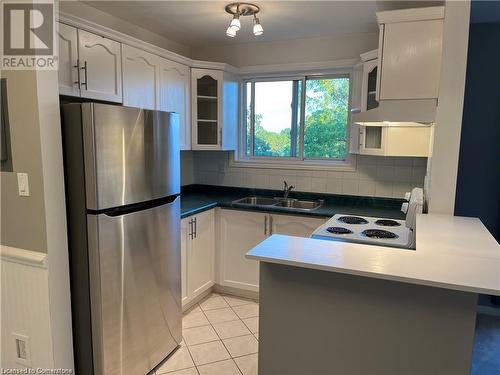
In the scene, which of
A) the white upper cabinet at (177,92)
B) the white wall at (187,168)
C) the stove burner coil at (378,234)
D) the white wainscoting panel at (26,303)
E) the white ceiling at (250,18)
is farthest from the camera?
the white wall at (187,168)

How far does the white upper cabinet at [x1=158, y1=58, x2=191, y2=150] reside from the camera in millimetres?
2936

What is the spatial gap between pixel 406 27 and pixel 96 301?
2243mm

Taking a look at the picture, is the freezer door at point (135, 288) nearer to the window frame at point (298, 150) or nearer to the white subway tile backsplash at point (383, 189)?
the window frame at point (298, 150)

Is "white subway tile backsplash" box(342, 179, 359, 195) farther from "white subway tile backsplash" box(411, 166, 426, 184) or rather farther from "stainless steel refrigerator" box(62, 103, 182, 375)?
"stainless steel refrigerator" box(62, 103, 182, 375)

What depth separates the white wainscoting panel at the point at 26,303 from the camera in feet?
5.90

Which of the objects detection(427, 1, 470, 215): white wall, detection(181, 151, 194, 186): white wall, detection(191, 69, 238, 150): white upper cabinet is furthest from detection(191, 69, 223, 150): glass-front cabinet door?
detection(427, 1, 470, 215): white wall

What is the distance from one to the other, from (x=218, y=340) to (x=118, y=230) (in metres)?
1.22

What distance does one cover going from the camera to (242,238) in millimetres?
3148

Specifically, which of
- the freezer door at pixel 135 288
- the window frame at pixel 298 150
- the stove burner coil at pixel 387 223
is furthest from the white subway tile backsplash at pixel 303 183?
the freezer door at pixel 135 288

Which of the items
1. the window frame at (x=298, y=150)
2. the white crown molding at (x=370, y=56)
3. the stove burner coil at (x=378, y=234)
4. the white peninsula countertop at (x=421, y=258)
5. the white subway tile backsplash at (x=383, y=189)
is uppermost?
the white crown molding at (x=370, y=56)

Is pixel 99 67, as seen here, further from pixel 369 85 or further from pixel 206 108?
pixel 369 85

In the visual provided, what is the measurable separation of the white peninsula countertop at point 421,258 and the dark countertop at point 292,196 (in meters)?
1.12

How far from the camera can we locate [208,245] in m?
3.16

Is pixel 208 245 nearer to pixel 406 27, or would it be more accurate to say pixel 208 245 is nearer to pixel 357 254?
pixel 357 254
